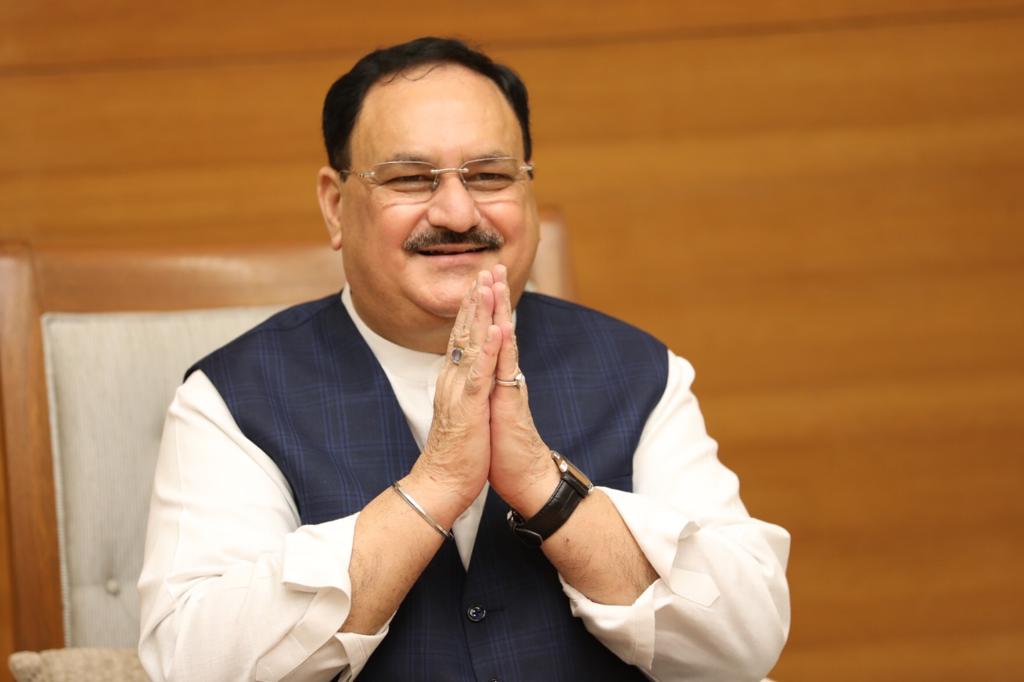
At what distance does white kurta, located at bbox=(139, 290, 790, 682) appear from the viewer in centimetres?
135

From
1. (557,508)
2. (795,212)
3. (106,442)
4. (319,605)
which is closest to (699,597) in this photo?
(557,508)

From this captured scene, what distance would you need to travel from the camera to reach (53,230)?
8.34 ft

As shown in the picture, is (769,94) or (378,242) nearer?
(378,242)

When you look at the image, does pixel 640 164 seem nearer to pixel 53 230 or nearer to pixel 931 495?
pixel 931 495

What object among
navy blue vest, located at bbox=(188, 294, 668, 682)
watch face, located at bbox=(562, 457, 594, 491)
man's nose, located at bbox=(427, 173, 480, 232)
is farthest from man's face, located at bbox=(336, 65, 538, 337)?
watch face, located at bbox=(562, 457, 594, 491)

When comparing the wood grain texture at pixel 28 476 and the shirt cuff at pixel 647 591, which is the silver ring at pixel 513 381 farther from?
the wood grain texture at pixel 28 476

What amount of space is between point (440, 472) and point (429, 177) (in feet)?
1.39

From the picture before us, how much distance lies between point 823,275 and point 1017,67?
0.64 metres

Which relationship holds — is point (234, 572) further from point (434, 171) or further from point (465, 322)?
point (434, 171)

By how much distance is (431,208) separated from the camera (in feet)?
5.25

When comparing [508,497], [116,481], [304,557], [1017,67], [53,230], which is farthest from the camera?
[1017,67]

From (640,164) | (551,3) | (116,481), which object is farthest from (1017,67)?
(116,481)

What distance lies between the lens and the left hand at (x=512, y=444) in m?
1.43

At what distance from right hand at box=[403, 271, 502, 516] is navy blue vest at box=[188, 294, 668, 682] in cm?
13
